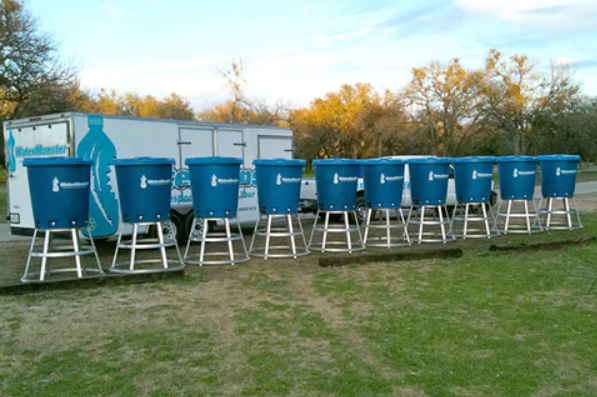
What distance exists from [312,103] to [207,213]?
50.2 meters

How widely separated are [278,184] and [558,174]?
25.2 ft

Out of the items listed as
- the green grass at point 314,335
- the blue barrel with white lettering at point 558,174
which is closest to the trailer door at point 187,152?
the green grass at point 314,335

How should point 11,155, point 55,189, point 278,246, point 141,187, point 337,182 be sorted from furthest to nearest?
point 278,246
point 11,155
point 337,182
point 141,187
point 55,189

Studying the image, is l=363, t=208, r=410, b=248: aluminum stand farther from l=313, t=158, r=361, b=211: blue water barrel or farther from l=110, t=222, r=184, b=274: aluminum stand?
l=110, t=222, r=184, b=274: aluminum stand

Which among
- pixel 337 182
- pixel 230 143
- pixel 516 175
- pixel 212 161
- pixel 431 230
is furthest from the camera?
pixel 431 230

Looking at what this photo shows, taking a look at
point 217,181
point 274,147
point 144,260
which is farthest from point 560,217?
point 144,260

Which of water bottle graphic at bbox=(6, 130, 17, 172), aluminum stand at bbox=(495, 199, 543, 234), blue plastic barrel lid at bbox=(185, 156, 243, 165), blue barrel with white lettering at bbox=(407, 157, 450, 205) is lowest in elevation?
aluminum stand at bbox=(495, 199, 543, 234)

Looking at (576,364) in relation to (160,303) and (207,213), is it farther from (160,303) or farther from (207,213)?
(207,213)

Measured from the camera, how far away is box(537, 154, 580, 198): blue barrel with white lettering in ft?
45.2

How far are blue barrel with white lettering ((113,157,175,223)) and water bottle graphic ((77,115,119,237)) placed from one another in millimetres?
1532

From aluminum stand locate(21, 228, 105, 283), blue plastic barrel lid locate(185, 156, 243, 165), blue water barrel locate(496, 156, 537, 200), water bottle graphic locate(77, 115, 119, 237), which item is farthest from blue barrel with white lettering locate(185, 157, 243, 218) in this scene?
blue water barrel locate(496, 156, 537, 200)

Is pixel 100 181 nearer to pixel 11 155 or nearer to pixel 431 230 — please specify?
pixel 11 155

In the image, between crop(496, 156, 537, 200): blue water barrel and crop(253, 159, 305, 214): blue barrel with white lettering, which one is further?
crop(496, 156, 537, 200): blue water barrel

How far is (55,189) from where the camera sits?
7859 millimetres
